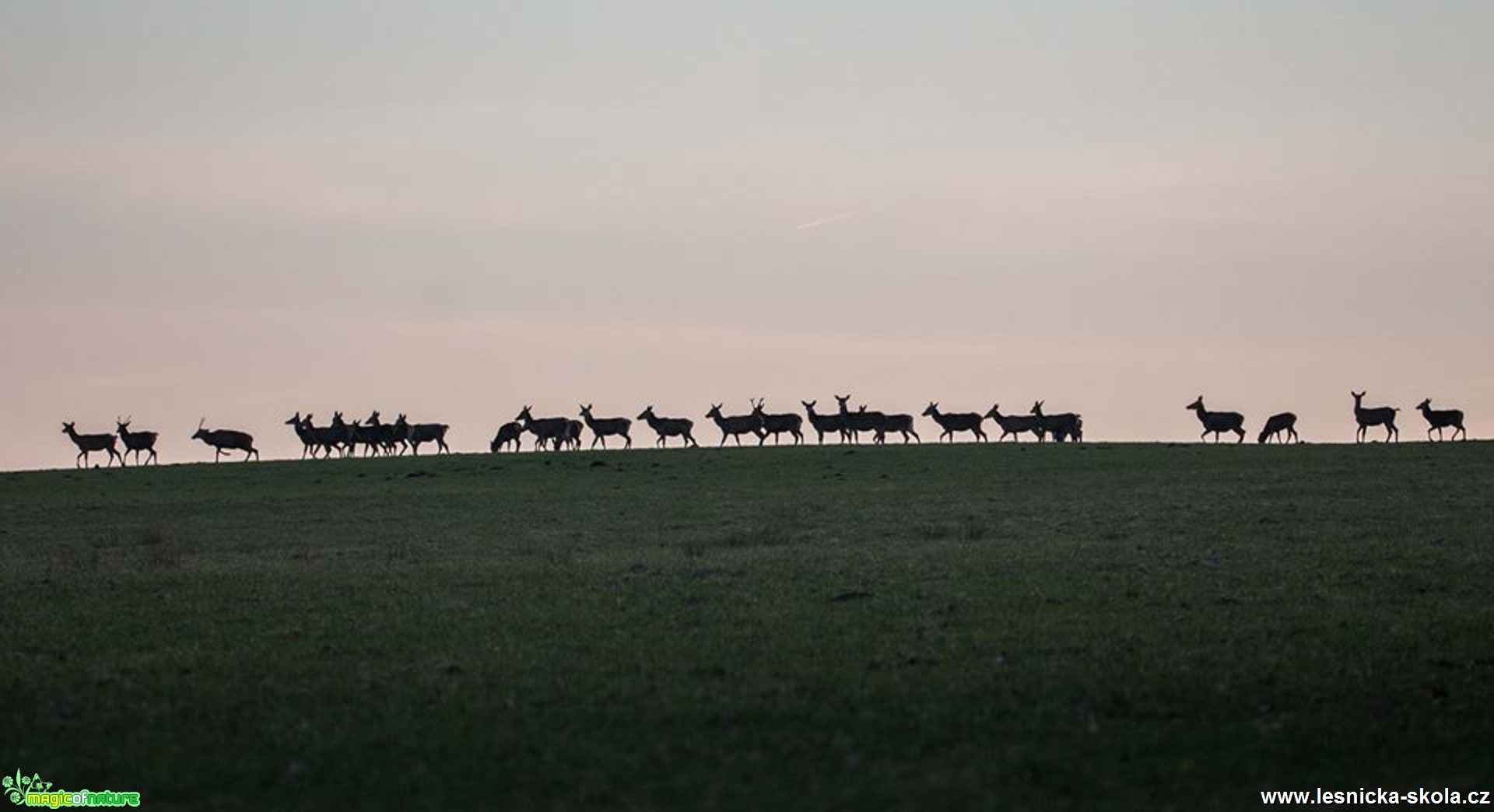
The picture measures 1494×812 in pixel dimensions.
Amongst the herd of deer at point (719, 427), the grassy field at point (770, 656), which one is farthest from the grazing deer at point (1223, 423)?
the grassy field at point (770, 656)

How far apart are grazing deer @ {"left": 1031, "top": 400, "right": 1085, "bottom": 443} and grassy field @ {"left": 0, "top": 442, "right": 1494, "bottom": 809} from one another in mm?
39735

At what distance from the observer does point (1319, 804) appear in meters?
12.1

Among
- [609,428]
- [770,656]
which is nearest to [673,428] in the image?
[609,428]

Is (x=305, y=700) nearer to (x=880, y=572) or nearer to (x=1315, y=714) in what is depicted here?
(x=1315, y=714)

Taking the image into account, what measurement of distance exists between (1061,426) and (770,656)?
6186cm

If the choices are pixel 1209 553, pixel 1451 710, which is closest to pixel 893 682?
pixel 1451 710

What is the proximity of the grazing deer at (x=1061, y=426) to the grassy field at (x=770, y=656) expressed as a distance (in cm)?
3974

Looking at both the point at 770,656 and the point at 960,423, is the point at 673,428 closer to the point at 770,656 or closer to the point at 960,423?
the point at 960,423

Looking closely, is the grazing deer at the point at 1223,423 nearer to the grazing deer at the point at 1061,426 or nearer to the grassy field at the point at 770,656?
the grazing deer at the point at 1061,426

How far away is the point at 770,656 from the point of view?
58.7 ft

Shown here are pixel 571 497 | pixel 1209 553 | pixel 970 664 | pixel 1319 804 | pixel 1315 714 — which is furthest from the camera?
pixel 571 497

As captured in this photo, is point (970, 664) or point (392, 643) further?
point (392, 643)

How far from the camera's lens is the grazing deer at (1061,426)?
78000mm

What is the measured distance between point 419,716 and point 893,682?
13.6ft
